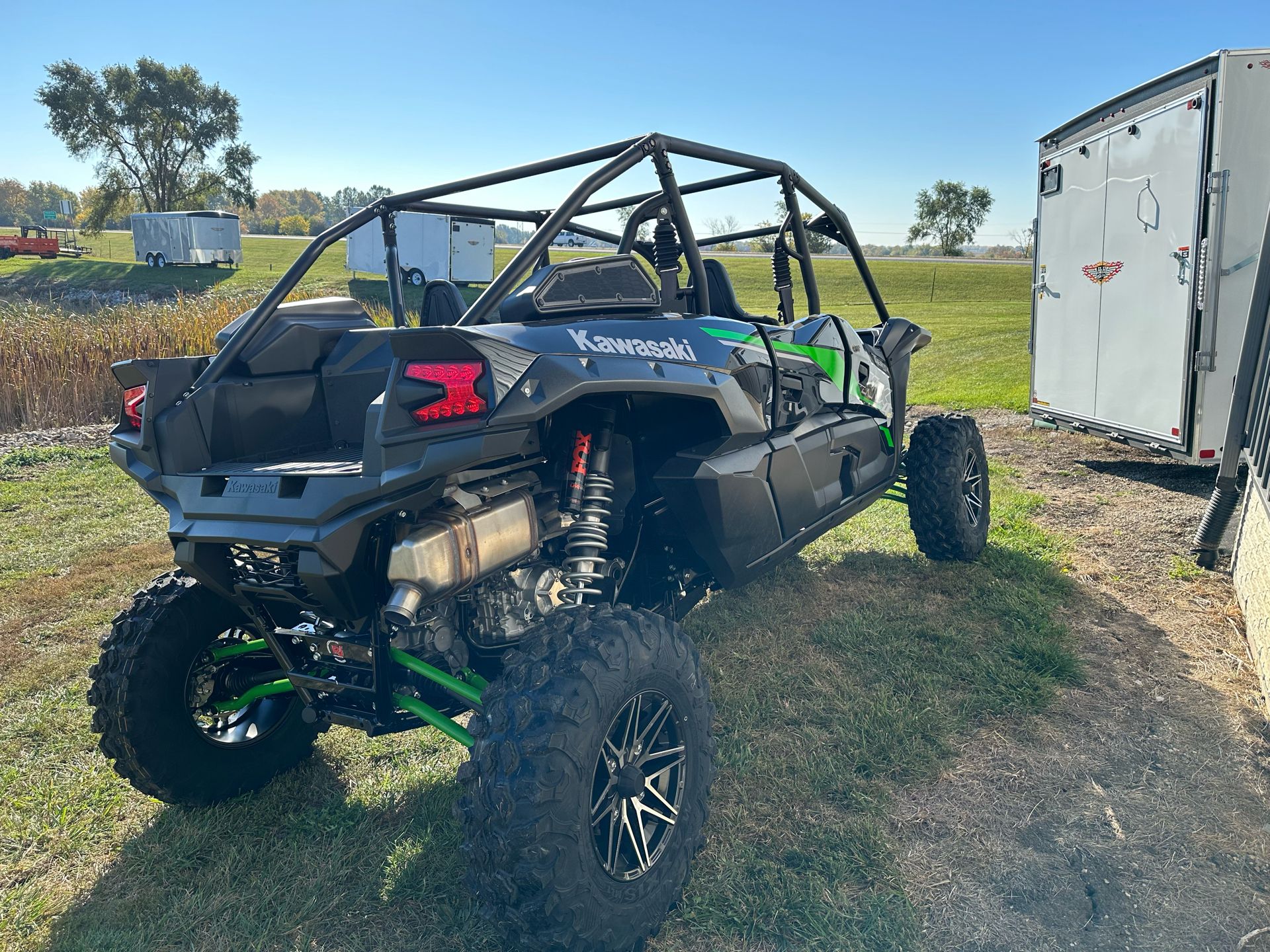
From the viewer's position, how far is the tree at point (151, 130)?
5441 centimetres

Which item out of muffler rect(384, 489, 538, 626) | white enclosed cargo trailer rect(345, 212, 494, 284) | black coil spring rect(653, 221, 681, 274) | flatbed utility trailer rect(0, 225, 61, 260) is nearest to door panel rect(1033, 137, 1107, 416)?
black coil spring rect(653, 221, 681, 274)

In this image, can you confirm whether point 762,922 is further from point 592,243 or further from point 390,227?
point 592,243

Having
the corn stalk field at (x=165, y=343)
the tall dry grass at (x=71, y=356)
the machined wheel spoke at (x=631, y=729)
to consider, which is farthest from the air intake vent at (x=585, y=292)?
the tall dry grass at (x=71, y=356)

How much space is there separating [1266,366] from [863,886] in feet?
11.6

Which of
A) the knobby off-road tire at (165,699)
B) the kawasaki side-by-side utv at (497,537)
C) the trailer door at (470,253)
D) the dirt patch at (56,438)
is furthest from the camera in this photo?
the trailer door at (470,253)

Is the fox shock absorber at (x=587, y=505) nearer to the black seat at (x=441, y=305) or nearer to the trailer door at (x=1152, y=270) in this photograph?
the black seat at (x=441, y=305)

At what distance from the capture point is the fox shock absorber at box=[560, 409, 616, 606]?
8.93ft

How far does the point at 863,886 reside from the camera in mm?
2611

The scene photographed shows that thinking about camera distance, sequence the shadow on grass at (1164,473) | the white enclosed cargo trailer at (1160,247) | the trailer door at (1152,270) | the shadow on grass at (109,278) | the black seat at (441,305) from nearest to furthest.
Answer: the black seat at (441,305) → the white enclosed cargo trailer at (1160,247) → the trailer door at (1152,270) → the shadow on grass at (1164,473) → the shadow on grass at (109,278)

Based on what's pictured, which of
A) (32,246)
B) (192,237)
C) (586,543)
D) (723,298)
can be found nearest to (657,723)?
(586,543)

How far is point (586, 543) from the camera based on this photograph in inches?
107

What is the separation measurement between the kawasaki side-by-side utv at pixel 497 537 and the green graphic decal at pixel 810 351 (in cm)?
2

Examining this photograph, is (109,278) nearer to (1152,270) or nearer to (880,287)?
(880,287)

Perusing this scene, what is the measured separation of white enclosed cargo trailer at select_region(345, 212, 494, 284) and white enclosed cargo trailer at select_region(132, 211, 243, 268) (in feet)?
38.1
